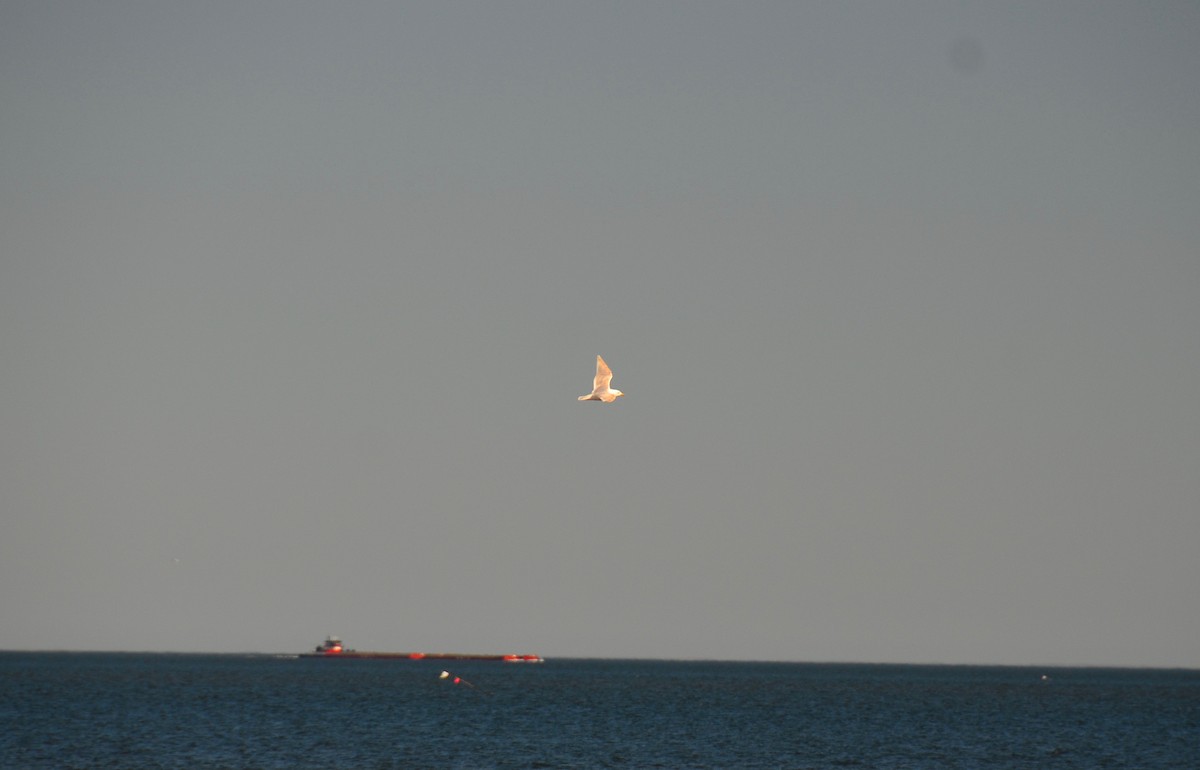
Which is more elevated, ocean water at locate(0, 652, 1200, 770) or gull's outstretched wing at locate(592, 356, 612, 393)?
gull's outstretched wing at locate(592, 356, 612, 393)

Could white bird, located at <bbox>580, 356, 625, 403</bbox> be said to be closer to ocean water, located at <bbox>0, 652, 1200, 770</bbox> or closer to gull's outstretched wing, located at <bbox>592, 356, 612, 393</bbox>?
gull's outstretched wing, located at <bbox>592, 356, 612, 393</bbox>

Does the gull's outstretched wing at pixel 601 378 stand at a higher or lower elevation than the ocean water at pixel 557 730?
higher

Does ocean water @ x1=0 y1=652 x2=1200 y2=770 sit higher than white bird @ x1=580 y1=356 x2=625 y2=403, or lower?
lower

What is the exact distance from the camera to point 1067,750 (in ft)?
301

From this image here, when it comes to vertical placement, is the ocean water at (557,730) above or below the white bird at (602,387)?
below

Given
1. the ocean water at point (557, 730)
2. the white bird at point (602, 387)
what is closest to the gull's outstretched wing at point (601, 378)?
the white bird at point (602, 387)

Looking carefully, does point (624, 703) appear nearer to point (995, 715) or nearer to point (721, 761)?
point (995, 715)

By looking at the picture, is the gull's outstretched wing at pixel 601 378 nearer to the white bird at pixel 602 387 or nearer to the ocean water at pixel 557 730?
the white bird at pixel 602 387

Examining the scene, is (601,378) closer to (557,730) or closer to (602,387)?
(602,387)

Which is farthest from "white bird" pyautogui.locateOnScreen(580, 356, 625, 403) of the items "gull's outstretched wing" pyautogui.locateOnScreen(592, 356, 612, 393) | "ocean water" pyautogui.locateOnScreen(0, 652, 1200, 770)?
"ocean water" pyautogui.locateOnScreen(0, 652, 1200, 770)

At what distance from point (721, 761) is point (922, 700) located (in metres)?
87.0

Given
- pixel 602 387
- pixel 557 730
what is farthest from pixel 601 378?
pixel 557 730

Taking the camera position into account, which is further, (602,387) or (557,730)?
(557,730)

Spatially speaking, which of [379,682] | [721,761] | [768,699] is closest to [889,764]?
[721,761]
